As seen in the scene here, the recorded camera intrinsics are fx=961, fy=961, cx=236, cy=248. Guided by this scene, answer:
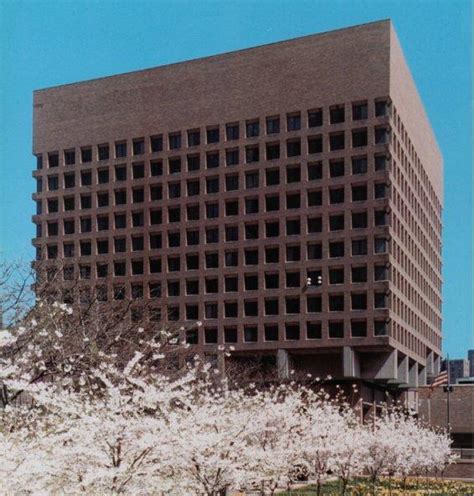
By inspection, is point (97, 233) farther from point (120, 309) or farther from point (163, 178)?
point (120, 309)

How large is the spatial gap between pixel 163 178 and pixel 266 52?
15.4 metres

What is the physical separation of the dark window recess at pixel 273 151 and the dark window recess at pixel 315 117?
3.67m

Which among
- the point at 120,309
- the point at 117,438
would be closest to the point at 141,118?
the point at 120,309

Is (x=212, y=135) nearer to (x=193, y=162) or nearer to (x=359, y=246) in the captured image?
(x=193, y=162)

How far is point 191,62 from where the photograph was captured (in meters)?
92.2

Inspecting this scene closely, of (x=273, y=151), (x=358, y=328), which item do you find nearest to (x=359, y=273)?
(x=358, y=328)

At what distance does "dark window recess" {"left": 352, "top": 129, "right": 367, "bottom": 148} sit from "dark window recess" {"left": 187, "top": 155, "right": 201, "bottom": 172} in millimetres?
15613

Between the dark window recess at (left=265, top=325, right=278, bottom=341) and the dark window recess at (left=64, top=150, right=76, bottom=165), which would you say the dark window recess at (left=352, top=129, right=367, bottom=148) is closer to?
the dark window recess at (left=265, top=325, right=278, bottom=341)

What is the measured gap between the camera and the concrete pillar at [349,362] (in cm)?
8106

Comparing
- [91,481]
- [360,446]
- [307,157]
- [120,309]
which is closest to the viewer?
[91,481]

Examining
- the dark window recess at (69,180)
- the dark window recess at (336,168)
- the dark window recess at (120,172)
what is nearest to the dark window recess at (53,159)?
the dark window recess at (69,180)

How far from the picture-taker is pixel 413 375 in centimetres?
9925

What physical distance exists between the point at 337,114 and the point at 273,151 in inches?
269

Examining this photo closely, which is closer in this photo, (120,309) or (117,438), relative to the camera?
(117,438)
